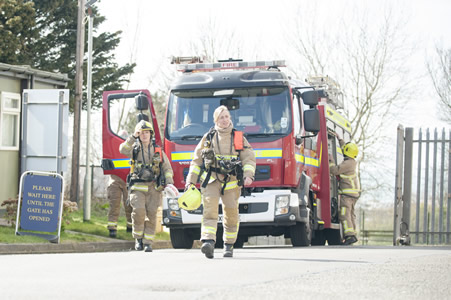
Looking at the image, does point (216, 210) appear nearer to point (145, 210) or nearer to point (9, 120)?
point (145, 210)

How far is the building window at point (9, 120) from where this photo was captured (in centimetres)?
2172

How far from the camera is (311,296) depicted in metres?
7.22

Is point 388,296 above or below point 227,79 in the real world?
below

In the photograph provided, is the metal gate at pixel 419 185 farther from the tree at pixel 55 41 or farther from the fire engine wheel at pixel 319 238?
the tree at pixel 55 41

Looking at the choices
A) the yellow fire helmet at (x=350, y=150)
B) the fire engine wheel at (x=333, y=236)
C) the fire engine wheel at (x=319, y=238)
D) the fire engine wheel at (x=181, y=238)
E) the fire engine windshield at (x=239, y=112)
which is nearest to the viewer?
the fire engine windshield at (x=239, y=112)

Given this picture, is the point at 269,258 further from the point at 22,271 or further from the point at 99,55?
the point at 99,55

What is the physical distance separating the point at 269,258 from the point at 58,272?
3188 mm

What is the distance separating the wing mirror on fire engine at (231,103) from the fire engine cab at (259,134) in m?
0.02

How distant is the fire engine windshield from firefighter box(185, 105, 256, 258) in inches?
127

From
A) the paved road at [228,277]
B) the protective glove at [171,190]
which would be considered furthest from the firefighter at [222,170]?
the protective glove at [171,190]

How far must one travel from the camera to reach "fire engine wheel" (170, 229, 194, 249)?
1650cm

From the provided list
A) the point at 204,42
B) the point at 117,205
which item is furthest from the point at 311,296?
the point at 204,42

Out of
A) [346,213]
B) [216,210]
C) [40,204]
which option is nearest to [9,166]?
[40,204]

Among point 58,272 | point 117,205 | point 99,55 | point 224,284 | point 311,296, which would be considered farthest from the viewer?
point 99,55
